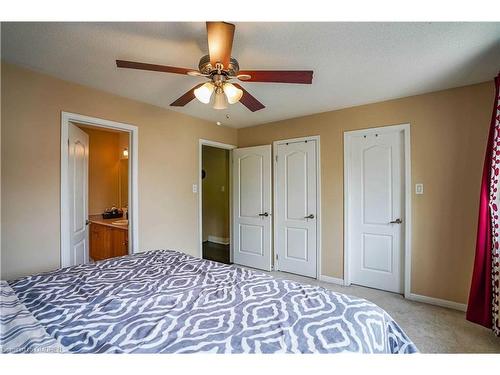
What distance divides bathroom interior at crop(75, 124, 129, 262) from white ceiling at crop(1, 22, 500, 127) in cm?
177

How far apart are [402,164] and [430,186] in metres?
0.37

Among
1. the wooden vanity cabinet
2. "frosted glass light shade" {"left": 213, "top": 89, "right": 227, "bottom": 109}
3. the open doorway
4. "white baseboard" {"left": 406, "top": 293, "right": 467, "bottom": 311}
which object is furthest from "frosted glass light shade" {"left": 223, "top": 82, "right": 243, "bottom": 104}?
the open doorway

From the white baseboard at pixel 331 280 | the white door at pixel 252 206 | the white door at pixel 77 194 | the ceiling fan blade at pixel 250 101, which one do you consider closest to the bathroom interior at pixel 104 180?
the white door at pixel 77 194

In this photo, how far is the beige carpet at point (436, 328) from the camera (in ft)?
5.93

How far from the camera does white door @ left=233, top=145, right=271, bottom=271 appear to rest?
362 cm

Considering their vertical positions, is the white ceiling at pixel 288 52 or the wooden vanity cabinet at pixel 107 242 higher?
the white ceiling at pixel 288 52

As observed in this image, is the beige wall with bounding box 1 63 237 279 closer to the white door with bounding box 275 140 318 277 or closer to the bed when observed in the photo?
the bed

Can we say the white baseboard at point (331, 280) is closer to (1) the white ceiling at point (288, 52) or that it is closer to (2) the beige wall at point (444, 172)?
(2) the beige wall at point (444, 172)

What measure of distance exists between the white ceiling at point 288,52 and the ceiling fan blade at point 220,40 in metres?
0.15

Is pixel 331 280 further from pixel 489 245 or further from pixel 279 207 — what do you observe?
pixel 489 245

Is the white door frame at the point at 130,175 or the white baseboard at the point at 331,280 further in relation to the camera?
the white baseboard at the point at 331,280

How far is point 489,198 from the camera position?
6.33 feet
